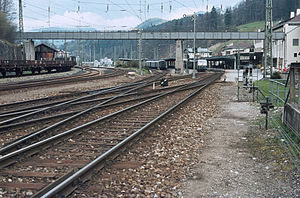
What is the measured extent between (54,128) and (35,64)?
34.0m

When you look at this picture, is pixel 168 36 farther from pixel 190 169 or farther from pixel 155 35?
pixel 190 169

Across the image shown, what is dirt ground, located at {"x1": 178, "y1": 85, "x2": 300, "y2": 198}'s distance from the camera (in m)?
5.68

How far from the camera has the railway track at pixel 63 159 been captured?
5511mm

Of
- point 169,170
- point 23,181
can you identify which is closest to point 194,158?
point 169,170

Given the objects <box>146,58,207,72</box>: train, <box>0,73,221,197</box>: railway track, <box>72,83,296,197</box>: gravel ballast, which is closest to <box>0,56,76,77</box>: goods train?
<box>0,73,221,197</box>: railway track

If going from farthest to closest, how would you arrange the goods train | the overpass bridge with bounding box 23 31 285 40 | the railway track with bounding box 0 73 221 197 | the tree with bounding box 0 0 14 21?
the tree with bounding box 0 0 14 21
the overpass bridge with bounding box 23 31 285 40
the goods train
the railway track with bounding box 0 73 221 197

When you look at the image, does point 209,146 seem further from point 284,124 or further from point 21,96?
point 21,96

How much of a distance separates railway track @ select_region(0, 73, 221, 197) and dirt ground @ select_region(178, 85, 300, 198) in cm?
183

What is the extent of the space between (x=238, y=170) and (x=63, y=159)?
3665 millimetres

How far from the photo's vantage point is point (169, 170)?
6.66 m

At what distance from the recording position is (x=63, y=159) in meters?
7.16

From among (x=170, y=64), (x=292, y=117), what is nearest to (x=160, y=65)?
(x=170, y=64)

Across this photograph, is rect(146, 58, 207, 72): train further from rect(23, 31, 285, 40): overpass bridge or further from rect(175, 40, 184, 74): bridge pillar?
rect(175, 40, 184, 74): bridge pillar

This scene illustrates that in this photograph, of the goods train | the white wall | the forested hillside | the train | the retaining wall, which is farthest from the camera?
the forested hillside
